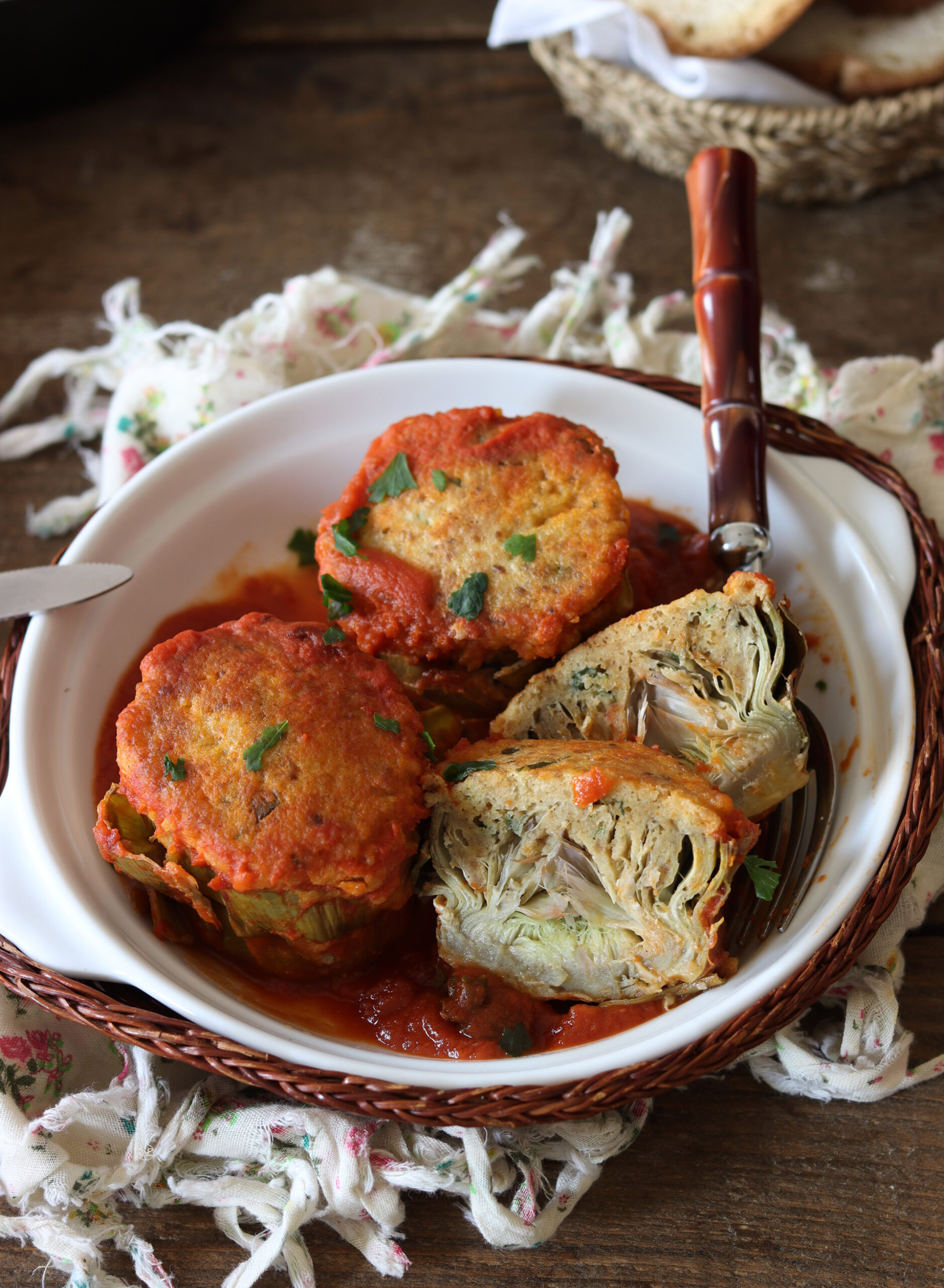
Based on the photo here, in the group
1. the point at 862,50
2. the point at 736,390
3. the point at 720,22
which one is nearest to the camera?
the point at 736,390

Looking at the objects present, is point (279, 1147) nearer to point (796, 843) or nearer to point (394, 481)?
point (796, 843)

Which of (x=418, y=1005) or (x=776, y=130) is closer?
(x=418, y=1005)

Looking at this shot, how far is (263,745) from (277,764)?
0.16 feet

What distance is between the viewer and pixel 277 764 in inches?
88.1

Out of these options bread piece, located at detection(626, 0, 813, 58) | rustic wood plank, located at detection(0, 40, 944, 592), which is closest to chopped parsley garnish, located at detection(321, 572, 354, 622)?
rustic wood plank, located at detection(0, 40, 944, 592)

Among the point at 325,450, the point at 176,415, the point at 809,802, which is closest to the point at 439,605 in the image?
the point at 325,450

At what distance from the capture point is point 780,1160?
2.43 metres

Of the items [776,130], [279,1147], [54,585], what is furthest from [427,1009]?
[776,130]

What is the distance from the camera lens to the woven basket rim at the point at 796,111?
3742 mm

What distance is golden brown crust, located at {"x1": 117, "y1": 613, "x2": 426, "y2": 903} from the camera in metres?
2.17

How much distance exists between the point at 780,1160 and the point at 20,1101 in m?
1.64

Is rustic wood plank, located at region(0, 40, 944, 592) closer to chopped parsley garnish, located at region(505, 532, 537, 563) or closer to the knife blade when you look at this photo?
the knife blade

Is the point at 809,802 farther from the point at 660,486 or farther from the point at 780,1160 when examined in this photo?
the point at 660,486

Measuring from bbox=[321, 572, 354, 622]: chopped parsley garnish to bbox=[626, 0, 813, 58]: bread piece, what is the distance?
2.47 metres
